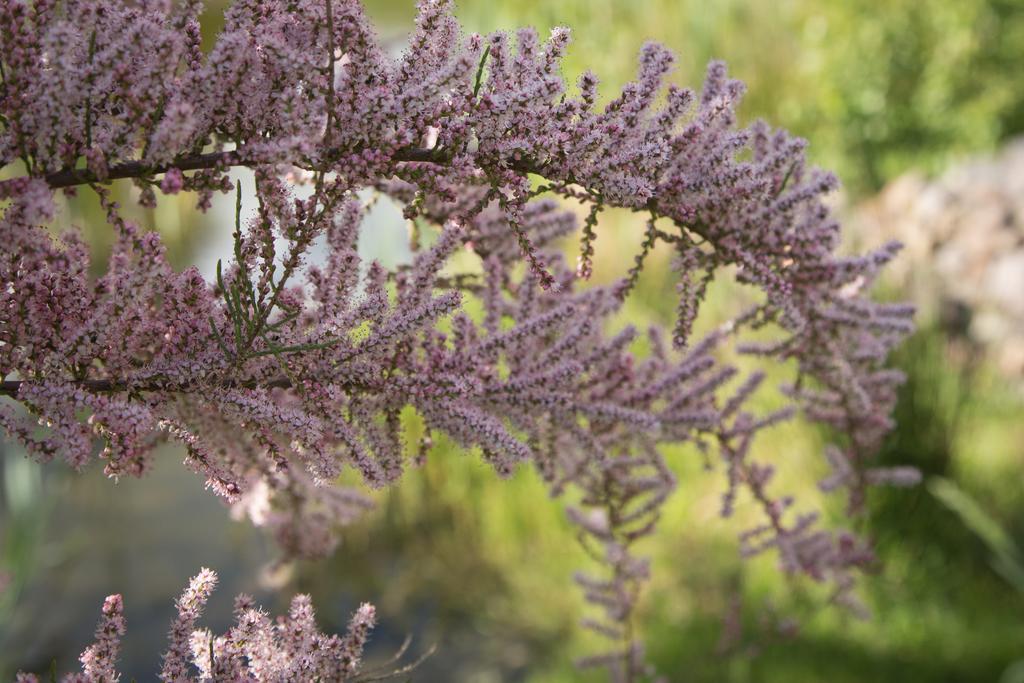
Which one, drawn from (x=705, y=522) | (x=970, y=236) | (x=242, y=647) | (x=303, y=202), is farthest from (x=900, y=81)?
(x=242, y=647)

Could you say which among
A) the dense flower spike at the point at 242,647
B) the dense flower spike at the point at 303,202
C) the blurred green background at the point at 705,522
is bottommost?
the dense flower spike at the point at 242,647

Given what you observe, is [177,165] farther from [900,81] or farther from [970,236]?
[900,81]

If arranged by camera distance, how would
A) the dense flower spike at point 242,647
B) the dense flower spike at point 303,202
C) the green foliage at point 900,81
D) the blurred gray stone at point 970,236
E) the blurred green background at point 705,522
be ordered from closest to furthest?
the dense flower spike at point 303,202, the dense flower spike at point 242,647, the blurred green background at point 705,522, the blurred gray stone at point 970,236, the green foliage at point 900,81

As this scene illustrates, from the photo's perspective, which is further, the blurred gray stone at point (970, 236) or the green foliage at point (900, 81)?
the green foliage at point (900, 81)

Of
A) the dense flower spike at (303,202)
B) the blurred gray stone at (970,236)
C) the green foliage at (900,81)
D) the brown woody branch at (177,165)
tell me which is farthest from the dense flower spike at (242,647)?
the green foliage at (900,81)

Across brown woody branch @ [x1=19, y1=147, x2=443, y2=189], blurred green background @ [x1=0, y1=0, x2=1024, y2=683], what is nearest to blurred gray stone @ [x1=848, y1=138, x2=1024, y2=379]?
blurred green background @ [x1=0, y1=0, x2=1024, y2=683]

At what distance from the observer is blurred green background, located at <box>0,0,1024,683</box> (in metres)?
5.92

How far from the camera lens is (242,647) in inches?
53.1

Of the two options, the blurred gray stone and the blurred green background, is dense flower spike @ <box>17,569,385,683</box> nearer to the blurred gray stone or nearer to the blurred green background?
the blurred green background

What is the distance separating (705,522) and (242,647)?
6.77 m

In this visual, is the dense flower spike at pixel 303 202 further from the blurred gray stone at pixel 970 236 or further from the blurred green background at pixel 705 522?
the blurred gray stone at pixel 970 236

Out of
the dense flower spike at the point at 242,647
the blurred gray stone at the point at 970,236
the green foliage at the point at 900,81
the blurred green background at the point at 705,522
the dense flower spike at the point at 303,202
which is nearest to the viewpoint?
the dense flower spike at the point at 303,202

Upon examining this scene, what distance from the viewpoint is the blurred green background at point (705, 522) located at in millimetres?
5922

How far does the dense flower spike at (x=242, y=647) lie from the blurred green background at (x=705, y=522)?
6.54ft
